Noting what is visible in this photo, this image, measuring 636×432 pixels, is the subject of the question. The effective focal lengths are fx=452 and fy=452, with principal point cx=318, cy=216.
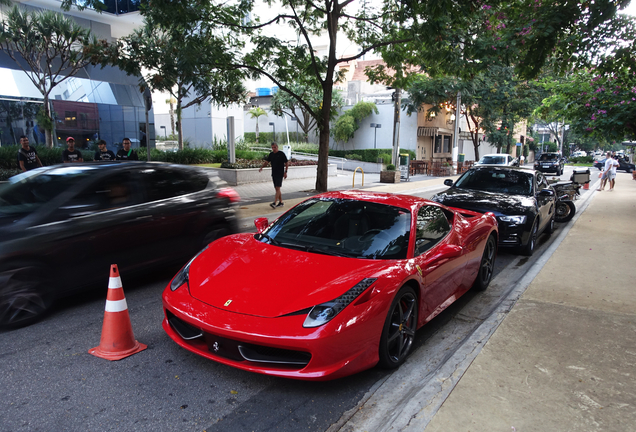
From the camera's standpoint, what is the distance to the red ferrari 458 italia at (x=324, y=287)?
3.09m

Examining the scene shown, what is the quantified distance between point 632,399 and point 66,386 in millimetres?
4063

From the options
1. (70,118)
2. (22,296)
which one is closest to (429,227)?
(22,296)

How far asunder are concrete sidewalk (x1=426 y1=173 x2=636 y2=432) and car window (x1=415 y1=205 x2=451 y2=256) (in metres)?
1.04

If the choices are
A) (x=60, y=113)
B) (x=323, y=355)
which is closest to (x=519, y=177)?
(x=323, y=355)

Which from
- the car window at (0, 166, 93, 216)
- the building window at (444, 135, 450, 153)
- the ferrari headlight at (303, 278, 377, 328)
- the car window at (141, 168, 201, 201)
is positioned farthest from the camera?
the building window at (444, 135, 450, 153)

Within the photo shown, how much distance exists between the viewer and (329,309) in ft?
10.3

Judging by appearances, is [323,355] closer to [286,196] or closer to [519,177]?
[519,177]

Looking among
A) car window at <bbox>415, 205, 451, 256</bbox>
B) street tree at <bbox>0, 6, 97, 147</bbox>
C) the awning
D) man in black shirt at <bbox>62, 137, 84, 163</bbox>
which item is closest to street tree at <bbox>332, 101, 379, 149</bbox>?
Result: the awning

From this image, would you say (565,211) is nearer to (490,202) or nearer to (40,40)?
(490,202)

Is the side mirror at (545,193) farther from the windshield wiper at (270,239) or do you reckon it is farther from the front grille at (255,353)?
the front grille at (255,353)

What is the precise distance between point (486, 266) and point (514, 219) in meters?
2.16

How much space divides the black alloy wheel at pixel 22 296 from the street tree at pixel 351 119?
33126 millimetres

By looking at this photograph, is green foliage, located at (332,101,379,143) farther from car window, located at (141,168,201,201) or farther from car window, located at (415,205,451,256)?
car window, located at (415,205,451,256)

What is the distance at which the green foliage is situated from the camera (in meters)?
36.3
